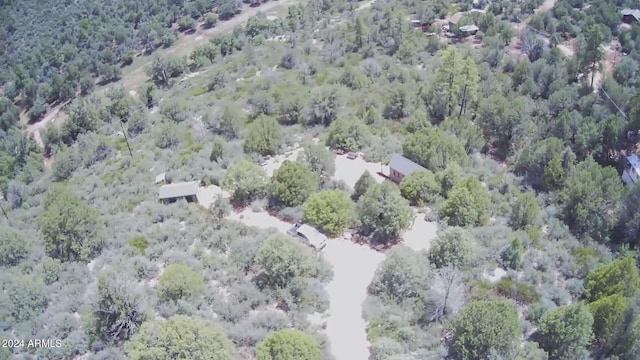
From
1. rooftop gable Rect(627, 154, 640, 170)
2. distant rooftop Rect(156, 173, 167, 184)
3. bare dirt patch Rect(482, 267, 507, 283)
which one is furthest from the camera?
distant rooftop Rect(156, 173, 167, 184)

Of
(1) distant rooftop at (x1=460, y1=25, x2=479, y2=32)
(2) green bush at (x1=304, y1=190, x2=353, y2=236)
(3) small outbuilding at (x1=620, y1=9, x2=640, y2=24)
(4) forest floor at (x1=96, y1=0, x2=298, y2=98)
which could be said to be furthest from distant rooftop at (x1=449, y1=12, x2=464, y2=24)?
(2) green bush at (x1=304, y1=190, x2=353, y2=236)

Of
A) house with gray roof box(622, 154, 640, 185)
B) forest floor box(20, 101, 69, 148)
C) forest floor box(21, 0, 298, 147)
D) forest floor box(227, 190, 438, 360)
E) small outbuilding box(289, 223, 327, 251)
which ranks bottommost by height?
forest floor box(20, 101, 69, 148)

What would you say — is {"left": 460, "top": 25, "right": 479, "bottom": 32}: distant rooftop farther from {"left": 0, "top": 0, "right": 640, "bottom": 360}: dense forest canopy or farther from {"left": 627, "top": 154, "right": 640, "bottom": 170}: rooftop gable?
{"left": 627, "top": 154, "right": 640, "bottom": 170}: rooftop gable

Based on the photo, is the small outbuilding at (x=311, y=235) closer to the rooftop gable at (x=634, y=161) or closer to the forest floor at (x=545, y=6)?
the rooftop gable at (x=634, y=161)

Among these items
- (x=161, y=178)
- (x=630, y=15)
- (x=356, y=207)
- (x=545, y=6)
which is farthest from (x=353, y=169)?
(x=545, y=6)

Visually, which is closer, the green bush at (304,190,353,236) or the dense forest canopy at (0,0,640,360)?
the dense forest canopy at (0,0,640,360)

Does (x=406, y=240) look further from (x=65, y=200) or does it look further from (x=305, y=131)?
(x=65, y=200)

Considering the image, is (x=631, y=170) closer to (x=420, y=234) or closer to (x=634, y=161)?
(x=634, y=161)
